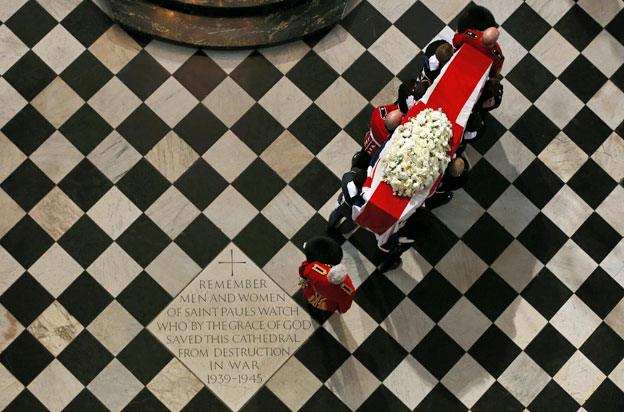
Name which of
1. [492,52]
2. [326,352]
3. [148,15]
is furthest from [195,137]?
[492,52]

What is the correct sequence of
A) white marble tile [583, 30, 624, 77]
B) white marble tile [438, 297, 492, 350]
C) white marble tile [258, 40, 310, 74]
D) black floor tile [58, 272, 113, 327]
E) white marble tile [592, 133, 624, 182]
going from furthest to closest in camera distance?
white marble tile [583, 30, 624, 77], white marble tile [592, 133, 624, 182], white marble tile [258, 40, 310, 74], white marble tile [438, 297, 492, 350], black floor tile [58, 272, 113, 327]

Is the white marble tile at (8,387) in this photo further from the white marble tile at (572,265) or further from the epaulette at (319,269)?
the white marble tile at (572,265)

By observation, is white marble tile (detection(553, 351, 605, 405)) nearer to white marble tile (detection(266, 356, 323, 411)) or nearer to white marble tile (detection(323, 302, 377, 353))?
white marble tile (detection(323, 302, 377, 353))

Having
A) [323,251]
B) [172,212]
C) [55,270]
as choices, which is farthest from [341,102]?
[55,270]

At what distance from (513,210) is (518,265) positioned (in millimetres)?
620

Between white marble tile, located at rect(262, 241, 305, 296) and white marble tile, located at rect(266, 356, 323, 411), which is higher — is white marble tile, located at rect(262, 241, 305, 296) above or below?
above

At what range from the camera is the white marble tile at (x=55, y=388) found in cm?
812

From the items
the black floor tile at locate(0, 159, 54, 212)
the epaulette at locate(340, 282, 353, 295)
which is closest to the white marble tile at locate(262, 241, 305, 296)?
the epaulette at locate(340, 282, 353, 295)

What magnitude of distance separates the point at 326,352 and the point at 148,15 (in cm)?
420

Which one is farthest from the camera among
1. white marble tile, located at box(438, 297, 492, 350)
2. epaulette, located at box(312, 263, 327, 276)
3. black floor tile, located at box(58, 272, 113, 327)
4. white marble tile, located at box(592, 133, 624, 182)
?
white marble tile, located at box(592, 133, 624, 182)

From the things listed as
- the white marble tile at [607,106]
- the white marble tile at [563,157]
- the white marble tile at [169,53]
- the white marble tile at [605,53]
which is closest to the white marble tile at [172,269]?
the white marble tile at [169,53]

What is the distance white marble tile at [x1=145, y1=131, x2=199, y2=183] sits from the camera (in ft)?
27.7

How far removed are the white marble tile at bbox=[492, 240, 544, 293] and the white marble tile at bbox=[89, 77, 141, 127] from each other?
4.42 m

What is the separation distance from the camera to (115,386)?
8.16 m
